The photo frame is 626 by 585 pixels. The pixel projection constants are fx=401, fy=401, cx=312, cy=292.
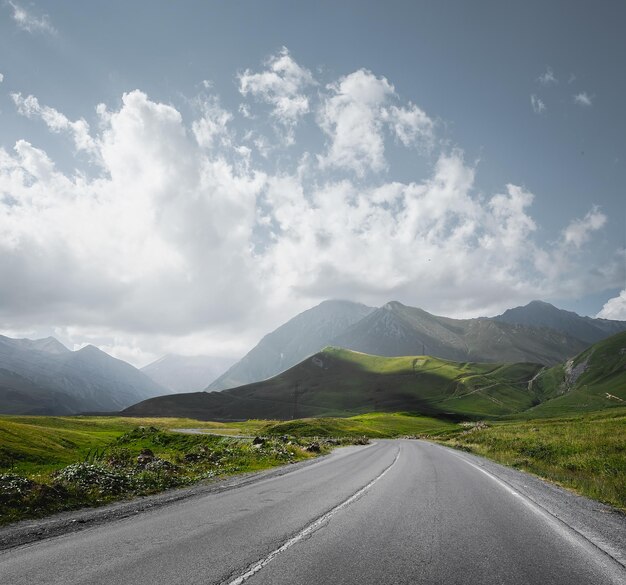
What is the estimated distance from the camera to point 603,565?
7.35m

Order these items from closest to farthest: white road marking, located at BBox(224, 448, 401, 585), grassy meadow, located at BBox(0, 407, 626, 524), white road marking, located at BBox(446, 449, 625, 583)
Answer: white road marking, located at BBox(224, 448, 401, 585), white road marking, located at BBox(446, 449, 625, 583), grassy meadow, located at BBox(0, 407, 626, 524)

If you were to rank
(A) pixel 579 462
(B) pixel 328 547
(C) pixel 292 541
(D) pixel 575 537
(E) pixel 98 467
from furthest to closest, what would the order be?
(A) pixel 579 462, (E) pixel 98 467, (D) pixel 575 537, (C) pixel 292 541, (B) pixel 328 547

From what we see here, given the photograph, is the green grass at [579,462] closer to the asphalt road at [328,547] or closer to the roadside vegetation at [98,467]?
the asphalt road at [328,547]

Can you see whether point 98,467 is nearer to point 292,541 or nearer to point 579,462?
point 292,541

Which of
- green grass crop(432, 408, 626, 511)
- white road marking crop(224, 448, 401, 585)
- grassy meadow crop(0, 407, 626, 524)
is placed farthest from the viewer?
green grass crop(432, 408, 626, 511)

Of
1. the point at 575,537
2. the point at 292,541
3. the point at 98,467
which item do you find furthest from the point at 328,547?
the point at 98,467

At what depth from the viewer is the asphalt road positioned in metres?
6.86

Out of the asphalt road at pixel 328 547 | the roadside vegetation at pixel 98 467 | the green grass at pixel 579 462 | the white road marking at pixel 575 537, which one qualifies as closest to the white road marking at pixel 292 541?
the asphalt road at pixel 328 547

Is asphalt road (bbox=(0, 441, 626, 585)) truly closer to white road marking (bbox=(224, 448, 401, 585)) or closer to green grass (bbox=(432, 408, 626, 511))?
white road marking (bbox=(224, 448, 401, 585))

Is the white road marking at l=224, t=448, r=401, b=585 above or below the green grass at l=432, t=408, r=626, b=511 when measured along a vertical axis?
above

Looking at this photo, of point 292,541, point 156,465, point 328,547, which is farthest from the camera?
point 156,465

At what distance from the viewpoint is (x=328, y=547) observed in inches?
332

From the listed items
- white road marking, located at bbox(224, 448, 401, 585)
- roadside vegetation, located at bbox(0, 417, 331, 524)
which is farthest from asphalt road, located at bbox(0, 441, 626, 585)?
roadside vegetation, located at bbox(0, 417, 331, 524)

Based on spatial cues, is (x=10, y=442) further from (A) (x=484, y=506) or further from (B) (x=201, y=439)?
(A) (x=484, y=506)
